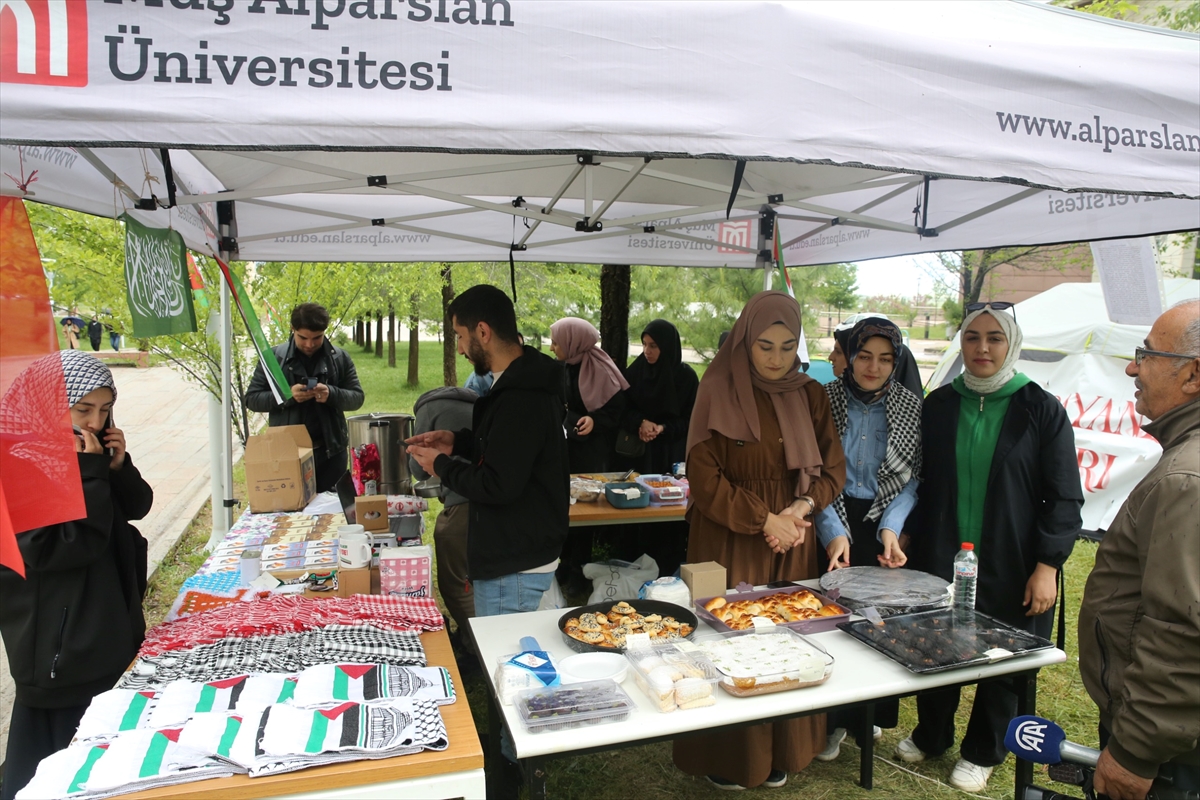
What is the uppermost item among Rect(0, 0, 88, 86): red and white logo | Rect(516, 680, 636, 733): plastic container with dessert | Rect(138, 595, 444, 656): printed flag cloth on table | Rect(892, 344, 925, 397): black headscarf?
Rect(0, 0, 88, 86): red and white logo

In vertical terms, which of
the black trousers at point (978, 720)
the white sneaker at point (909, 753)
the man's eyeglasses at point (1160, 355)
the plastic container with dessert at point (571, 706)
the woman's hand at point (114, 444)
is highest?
the man's eyeglasses at point (1160, 355)

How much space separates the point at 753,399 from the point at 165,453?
9.98 m

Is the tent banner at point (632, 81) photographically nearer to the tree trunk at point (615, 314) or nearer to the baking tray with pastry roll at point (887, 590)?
the baking tray with pastry roll at point (887, 590)

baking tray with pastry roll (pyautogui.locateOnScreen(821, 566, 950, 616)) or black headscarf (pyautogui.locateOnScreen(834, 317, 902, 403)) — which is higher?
black headscarf (pyautogui.locateOnScreen(834, 317, 902, 403))

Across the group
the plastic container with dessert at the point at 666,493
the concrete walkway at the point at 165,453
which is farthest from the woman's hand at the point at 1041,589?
the concrete walkway at the point at 165,453

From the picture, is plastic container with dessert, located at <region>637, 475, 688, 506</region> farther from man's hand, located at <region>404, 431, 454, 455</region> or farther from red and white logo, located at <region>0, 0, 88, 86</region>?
red and white logo, located at <region>0, 0, 88, 86</region>

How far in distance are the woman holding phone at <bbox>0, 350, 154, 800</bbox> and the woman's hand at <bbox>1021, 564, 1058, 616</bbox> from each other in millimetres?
2947

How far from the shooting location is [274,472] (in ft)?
11.8

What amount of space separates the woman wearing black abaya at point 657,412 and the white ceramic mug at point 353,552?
8.83 ft

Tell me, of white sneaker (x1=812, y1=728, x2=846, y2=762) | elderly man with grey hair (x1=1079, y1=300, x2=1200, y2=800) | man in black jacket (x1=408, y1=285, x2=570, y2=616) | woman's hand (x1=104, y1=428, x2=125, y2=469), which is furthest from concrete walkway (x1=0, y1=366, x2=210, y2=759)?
elderly man with grey hair (x1=1079, y1=300, x2=1200, y2=800)

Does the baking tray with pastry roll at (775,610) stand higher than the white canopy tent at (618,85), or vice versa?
the white canopy tent at (618,85)

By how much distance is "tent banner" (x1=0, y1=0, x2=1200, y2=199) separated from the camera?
1.37 metres

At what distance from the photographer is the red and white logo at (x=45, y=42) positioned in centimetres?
129

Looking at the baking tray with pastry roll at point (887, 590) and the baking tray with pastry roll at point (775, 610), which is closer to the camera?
the baking tray with pastry roll at point (775, 610)
